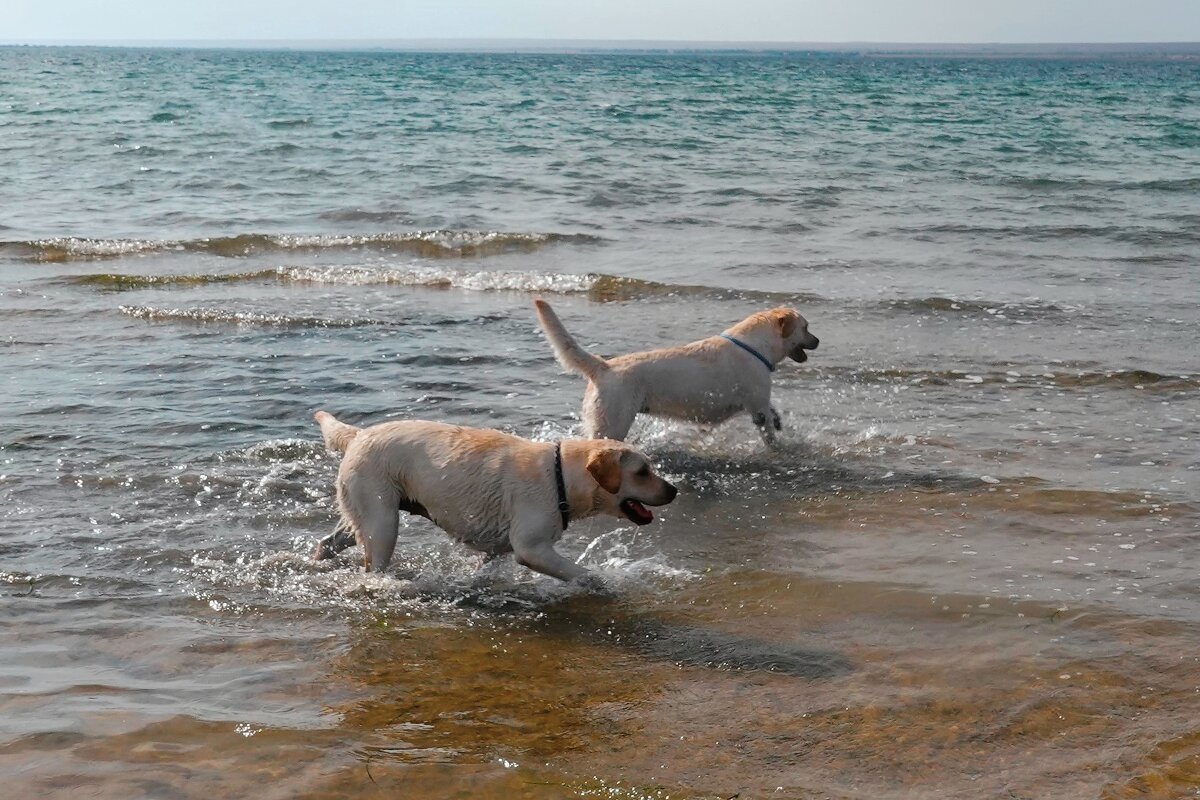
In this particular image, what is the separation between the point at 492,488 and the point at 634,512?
80 centimetres

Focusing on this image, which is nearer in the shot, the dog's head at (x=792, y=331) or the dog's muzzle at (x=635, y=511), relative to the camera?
the dog's muzzle at (x=635, y=511)

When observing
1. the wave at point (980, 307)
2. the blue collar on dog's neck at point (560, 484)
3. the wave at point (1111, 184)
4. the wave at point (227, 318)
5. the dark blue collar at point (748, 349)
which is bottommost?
the wave at point (227, 318)

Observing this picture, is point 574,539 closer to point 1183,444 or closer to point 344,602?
point 344,602

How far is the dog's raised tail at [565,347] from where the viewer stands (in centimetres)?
843

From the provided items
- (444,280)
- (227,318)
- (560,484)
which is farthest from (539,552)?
(444,280)

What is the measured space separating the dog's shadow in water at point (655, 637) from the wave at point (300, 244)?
38.7 feet

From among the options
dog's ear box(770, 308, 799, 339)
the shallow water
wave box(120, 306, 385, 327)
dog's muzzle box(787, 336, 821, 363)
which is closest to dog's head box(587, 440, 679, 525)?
the shallow water

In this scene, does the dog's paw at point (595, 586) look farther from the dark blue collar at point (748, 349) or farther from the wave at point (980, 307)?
the wave at point (980, 307)

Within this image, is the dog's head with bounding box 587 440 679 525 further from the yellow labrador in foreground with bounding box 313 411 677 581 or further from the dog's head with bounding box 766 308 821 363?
the dog's head with bounding box 766 308 821 363

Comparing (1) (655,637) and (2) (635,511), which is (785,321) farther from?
(1) (655,637)

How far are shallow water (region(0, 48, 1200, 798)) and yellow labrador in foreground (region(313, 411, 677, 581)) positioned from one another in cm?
34

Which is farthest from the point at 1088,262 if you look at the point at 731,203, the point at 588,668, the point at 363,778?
the point at 363,778

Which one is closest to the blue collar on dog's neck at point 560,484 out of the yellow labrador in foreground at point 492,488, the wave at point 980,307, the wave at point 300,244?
the yellow labrador in foreground at point 492,488

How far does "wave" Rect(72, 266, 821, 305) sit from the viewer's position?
15109 millimetres
